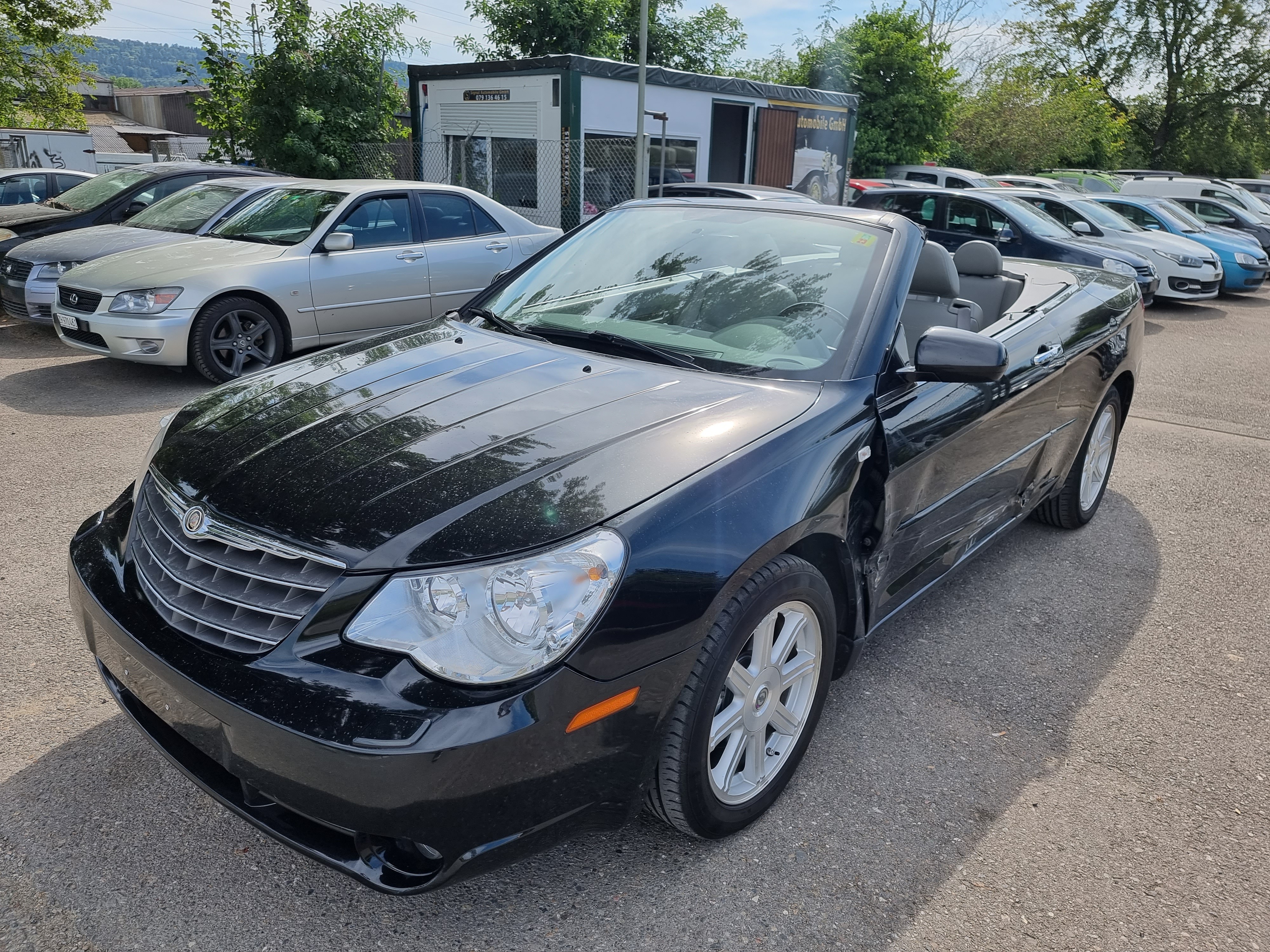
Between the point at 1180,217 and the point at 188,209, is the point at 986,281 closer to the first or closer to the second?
the point at 188,209

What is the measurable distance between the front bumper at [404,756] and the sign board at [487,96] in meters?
15.1

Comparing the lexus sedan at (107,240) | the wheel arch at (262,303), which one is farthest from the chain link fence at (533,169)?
the wheel arch at (262,303)

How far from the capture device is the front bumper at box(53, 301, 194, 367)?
263 inches

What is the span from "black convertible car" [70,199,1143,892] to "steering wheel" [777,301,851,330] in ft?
0.05

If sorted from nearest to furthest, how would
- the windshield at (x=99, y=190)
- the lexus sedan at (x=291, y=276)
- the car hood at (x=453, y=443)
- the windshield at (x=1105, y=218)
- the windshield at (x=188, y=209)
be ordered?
the car hood at (x=453, y=443)
the lexus sedan at (x=291, y=276)
the windshield at (x=188, y=209)
the windshield at (x=99, y=190)
the windshield at (x=1105, y=218)

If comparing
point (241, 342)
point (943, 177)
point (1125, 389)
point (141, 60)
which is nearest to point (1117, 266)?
point (1125, 389)

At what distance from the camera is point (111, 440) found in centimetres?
565

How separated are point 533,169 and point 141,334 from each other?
33.2 feet

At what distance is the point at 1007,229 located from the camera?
11891 mm

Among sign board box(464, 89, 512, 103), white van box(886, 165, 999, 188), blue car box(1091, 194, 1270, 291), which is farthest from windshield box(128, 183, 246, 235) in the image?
blue car box(1091, 194, 1270, 291)

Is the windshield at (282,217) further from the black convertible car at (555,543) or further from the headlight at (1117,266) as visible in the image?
the headlight at (1117,266)

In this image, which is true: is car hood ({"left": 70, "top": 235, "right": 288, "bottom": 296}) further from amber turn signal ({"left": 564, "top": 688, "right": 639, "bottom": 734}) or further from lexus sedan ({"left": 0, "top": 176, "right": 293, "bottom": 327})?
amber turn signal ({"left": 564, "top": 688, "right": 639, "bottom": 734})

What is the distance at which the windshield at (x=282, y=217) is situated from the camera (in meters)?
7.63

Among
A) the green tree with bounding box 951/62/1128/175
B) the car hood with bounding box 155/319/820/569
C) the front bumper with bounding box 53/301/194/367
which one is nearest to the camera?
the car hood with bounding box 155/319/820/569
